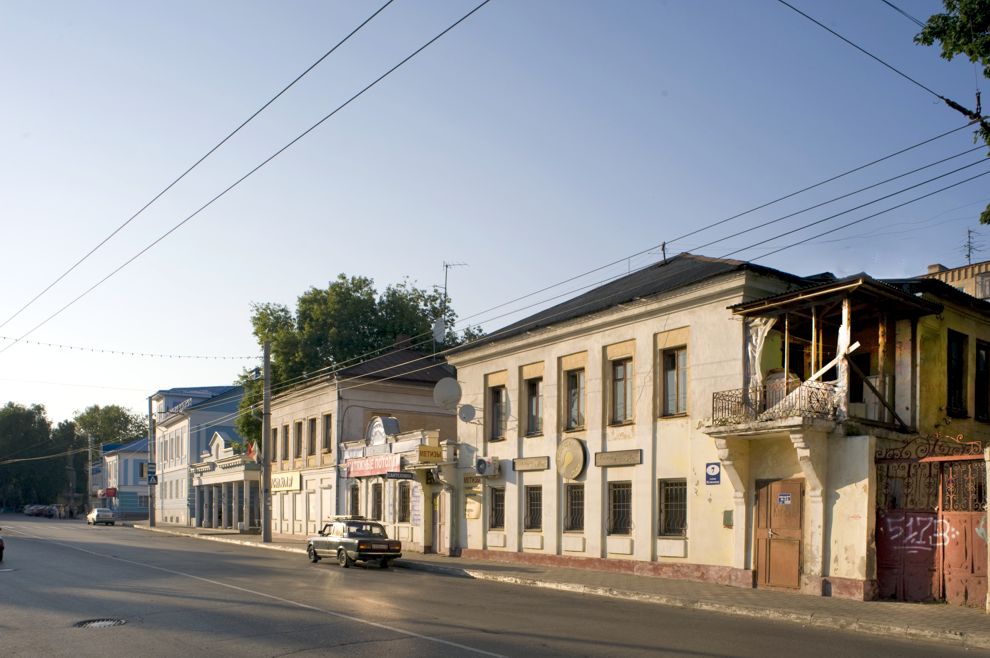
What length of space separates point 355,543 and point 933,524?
608 inches

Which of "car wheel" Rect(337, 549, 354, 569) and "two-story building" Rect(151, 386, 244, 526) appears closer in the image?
"car wheel" Rect(337, 549, 354, 569)

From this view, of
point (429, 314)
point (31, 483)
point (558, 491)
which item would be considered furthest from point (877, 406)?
point (31, 483)

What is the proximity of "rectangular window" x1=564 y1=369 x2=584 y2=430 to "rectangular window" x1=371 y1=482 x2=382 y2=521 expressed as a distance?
12280mm

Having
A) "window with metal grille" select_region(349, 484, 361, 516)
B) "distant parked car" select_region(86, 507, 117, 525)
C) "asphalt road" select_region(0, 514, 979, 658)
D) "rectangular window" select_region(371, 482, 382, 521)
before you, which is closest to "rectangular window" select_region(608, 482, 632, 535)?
"asphalt road" select_region(0, 514, 979, 658)

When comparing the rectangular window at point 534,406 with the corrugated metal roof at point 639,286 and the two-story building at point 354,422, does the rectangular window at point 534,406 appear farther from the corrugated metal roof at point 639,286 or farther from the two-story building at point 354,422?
the two-story building at point 354,422

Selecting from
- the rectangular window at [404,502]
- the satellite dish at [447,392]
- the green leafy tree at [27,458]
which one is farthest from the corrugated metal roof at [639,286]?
the green leafy tree at [27,458]

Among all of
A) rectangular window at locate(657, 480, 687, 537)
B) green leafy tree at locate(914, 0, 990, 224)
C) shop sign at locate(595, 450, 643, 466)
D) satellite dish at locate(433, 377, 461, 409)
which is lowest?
rectangular window at locate(657, 480, 687, 537)

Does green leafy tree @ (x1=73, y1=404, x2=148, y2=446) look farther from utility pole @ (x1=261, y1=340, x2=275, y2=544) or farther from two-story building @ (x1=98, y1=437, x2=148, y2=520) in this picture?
utility pole @ (x1=261, y1=340, x2=275, y2=544)

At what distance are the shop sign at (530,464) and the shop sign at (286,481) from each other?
18161mm

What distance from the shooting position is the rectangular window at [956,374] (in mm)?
21125

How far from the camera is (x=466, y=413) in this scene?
30.5m

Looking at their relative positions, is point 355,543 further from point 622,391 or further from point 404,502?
point 622,391

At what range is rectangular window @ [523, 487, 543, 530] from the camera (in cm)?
2784

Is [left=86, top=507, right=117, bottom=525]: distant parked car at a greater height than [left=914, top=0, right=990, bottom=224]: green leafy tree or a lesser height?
lesser
